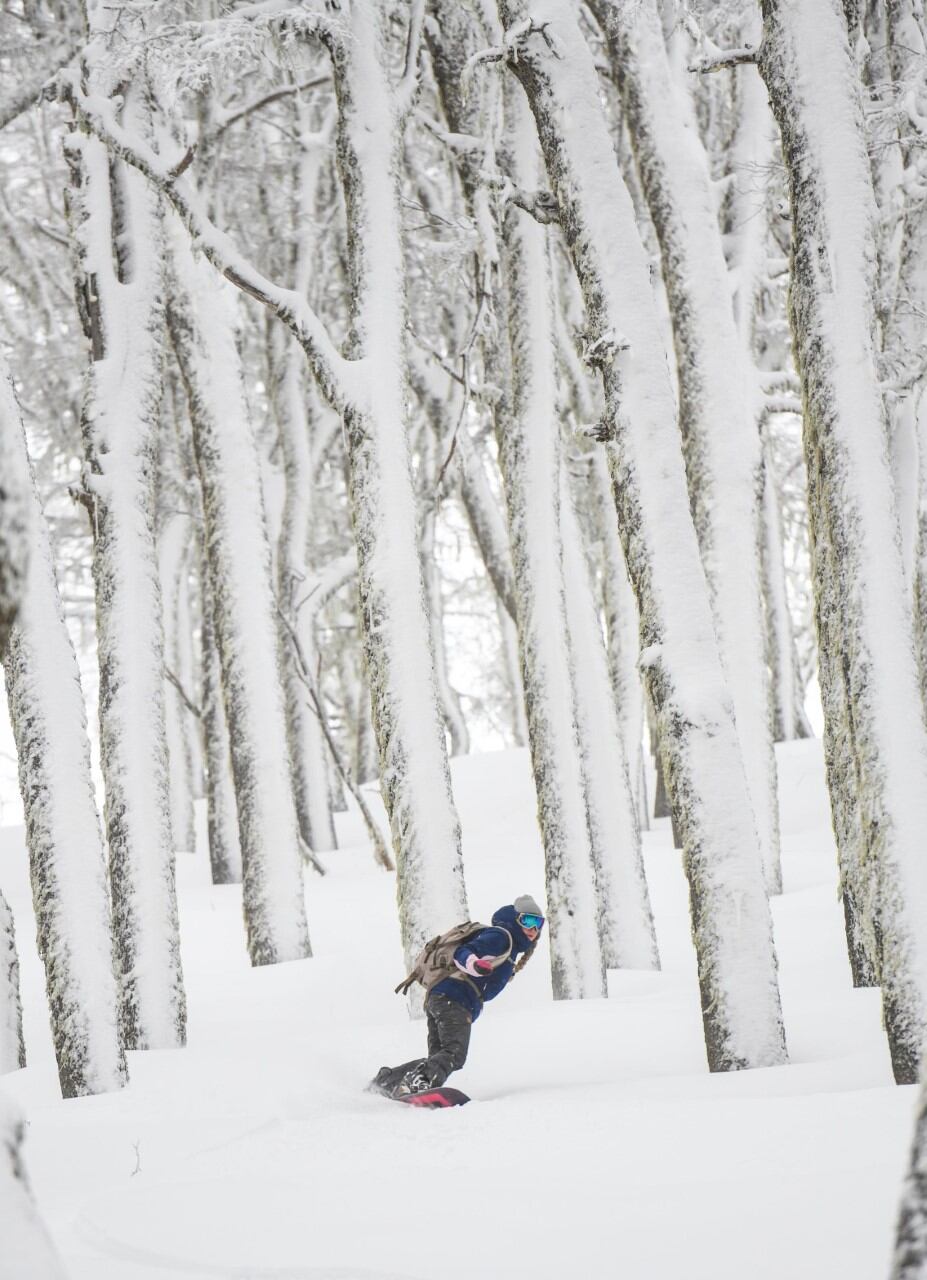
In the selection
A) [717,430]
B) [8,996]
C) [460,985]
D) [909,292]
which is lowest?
[460,985]

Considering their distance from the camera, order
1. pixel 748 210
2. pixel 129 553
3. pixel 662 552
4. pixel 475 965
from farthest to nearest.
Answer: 1. pixel 748 210
2. pixel 129 553
3. pixel 475 965
4. pixel 662 552

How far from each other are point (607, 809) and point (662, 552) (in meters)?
3.37

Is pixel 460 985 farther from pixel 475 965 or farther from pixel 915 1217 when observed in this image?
pixel 915 1217

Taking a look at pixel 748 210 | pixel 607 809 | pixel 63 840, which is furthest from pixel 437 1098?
pixel 748 210

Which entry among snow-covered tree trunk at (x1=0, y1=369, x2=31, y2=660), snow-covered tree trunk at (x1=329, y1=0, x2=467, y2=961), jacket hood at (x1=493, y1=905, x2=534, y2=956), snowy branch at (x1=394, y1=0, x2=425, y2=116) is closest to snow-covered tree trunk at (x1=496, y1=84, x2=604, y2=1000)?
snow-covered tree trunk at (x1=329, y1=0, x2=467, y2=961)

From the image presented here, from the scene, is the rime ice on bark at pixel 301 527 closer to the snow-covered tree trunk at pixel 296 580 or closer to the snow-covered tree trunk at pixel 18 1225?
the snow-covered tree trunk at pixel 296 580

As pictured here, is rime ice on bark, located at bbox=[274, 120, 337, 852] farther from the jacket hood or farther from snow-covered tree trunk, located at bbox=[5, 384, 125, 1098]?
the jacket hood

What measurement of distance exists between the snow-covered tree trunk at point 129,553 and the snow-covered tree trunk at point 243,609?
1.43 metres

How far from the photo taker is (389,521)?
301 inches

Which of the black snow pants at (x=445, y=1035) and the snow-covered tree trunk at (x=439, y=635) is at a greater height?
the snow-covered tree trunk at (x=439, y=635)

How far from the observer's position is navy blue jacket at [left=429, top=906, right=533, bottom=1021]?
20.8 ft

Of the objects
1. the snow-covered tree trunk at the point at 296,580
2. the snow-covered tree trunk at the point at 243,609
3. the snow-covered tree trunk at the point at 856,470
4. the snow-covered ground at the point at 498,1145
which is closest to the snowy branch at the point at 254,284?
the snow-covered tree trunk at the point at 243,609

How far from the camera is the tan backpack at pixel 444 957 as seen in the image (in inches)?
252

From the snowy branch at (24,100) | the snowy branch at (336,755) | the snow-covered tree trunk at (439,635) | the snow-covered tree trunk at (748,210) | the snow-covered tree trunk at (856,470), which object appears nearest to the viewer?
the snow-covered tree trunk at (856,470)
